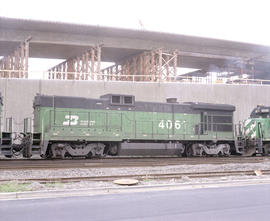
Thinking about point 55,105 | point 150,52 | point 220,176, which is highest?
point 150,52

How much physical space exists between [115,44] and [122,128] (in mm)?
14208

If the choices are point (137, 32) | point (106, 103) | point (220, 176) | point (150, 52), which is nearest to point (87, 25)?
point (137, 32)

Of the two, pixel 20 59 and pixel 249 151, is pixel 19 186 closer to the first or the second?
pixel 249 151

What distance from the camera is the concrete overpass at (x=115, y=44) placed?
969 inches

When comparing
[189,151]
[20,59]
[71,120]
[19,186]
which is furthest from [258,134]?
[20,59]

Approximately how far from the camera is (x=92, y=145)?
45.2 feet

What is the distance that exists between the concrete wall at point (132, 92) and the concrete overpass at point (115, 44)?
22.3 feet

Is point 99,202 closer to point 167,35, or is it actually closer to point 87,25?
point 87,25

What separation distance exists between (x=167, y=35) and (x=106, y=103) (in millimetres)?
14516

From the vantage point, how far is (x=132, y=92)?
2048 centimetres

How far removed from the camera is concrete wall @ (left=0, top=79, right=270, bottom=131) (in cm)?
1855

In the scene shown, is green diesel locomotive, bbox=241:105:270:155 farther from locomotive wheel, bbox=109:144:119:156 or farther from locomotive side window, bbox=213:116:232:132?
locomotive wheel, bbox=109:144:119:156

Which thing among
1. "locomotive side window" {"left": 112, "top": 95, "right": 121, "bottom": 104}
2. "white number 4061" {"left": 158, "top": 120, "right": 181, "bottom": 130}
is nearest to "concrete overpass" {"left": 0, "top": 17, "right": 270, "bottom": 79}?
"locomotive side window" {"left": 112, "top": 95, "right": 121, "bottom": 104}

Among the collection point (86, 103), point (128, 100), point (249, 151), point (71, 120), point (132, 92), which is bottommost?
point (249, 151)
